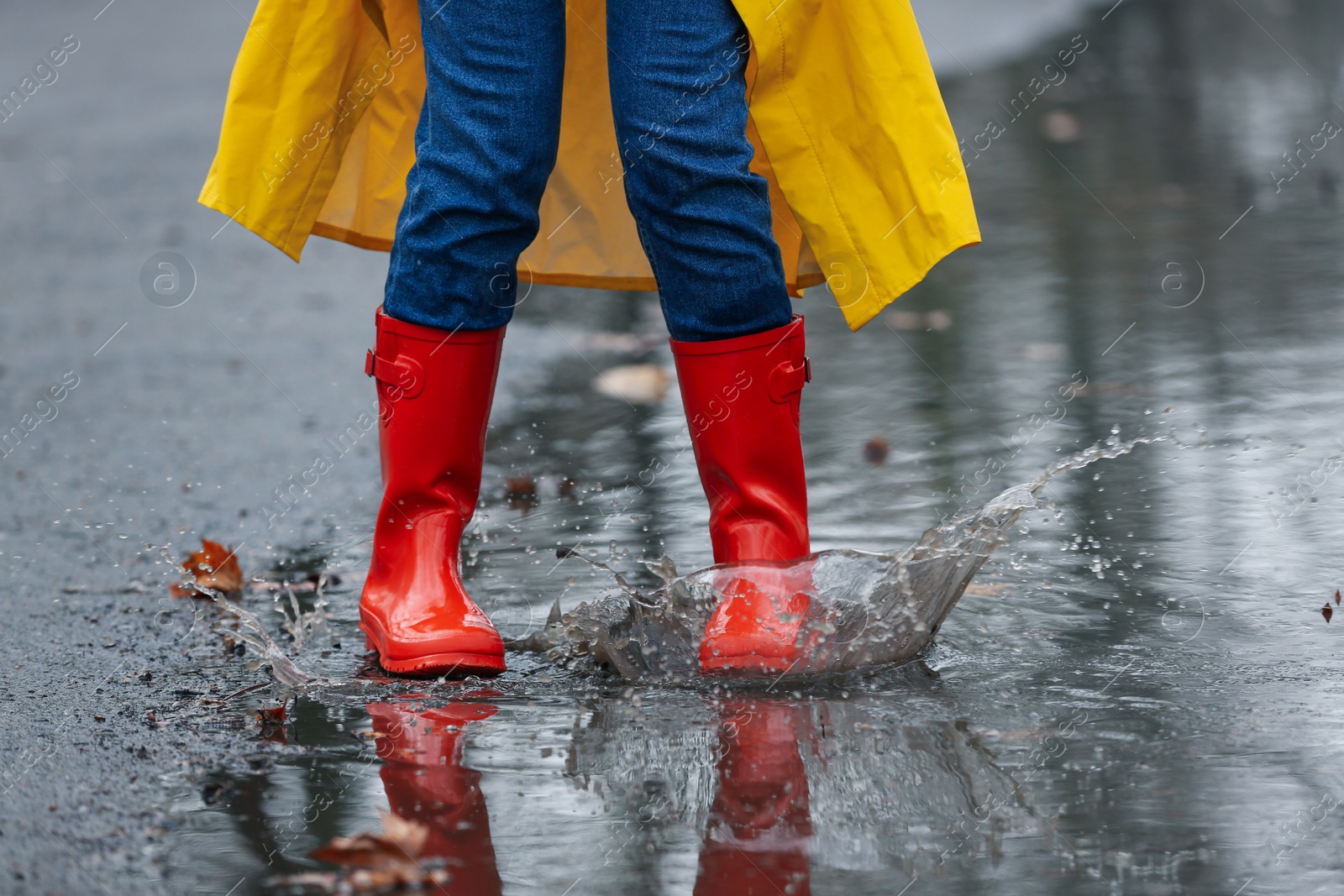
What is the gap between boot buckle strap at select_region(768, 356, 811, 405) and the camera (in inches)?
82.4

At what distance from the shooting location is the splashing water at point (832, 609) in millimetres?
2016

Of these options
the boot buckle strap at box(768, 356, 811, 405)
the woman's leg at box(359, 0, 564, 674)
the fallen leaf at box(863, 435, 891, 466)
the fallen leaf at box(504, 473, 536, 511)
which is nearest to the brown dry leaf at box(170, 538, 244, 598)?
the woman's leg at box(359, 0, 564, 674)

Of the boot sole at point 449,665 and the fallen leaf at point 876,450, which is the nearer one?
the boot sole at point 449,665

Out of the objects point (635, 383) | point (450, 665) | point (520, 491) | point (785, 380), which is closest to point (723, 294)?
point (785, 380)

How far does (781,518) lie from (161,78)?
8144 mm

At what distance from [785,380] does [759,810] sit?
2.25ft

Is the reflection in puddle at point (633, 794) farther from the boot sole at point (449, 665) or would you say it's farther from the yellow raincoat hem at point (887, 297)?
the yellow raincoat hem at point (887, 297)

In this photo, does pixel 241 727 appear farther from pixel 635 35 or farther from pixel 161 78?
pixel 161 78

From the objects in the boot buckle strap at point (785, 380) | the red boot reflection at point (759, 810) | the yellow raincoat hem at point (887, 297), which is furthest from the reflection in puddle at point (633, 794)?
the yellow raincoat hem at point (887, 297)

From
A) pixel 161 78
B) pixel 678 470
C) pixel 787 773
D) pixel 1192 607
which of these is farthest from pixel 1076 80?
pixel 787 773

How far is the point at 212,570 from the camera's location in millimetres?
2574

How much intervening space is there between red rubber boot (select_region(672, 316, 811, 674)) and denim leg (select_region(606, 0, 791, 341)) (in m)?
0.07

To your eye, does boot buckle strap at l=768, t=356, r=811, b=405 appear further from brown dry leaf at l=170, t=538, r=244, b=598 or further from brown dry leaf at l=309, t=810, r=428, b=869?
brown dry leaf at l=170, t=538, r=244, b=598

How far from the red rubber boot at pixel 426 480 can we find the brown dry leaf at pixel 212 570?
0.41 m
